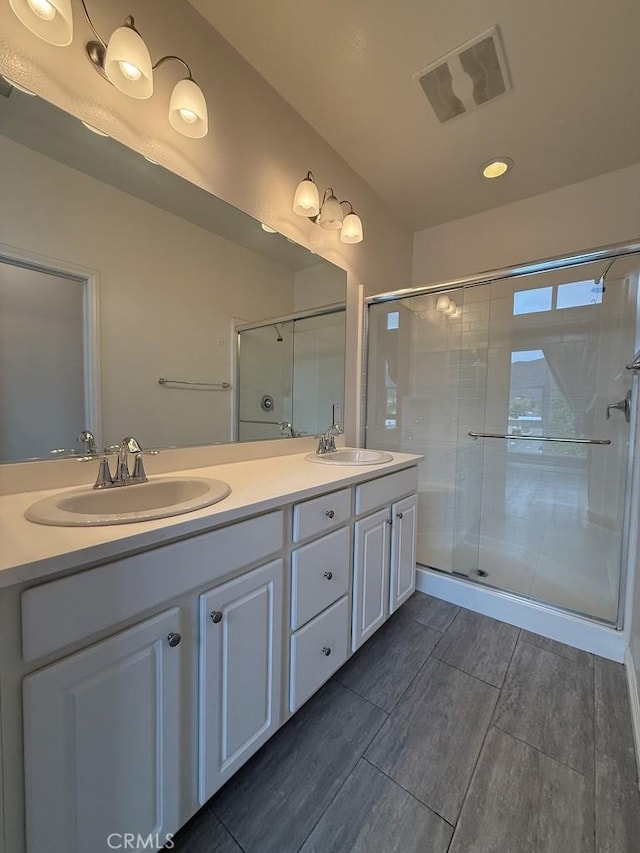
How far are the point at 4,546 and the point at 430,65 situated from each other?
2.06 m

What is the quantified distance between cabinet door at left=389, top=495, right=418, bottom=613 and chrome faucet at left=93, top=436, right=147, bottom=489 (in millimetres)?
1031

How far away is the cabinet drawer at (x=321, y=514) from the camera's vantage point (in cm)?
101

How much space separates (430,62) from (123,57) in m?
1.14

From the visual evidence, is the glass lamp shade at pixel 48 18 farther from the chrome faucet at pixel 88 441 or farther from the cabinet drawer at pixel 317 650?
the cabinet drawer at pixel 317 650

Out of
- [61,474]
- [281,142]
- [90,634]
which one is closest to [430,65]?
[281,142]

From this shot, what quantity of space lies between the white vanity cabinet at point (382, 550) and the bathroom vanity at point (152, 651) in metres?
0.19

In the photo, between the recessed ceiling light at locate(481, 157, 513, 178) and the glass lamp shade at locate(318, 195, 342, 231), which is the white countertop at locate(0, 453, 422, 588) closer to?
the glass lamp shade at locate(318, 195, 342, 231)

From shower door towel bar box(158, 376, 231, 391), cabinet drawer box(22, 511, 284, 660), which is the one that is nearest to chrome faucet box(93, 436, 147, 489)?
shower door towel bar box(158, 376, 231, 391)

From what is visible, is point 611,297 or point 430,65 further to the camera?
point 611,297

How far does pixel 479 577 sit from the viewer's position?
199 centimetres

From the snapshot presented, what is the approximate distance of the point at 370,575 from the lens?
138 centimetres

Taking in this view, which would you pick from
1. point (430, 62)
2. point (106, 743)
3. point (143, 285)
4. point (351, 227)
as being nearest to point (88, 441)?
point (143, 285)

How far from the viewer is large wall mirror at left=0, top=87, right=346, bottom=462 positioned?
0.90m

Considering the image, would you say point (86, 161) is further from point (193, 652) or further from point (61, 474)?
point (193, 652)
